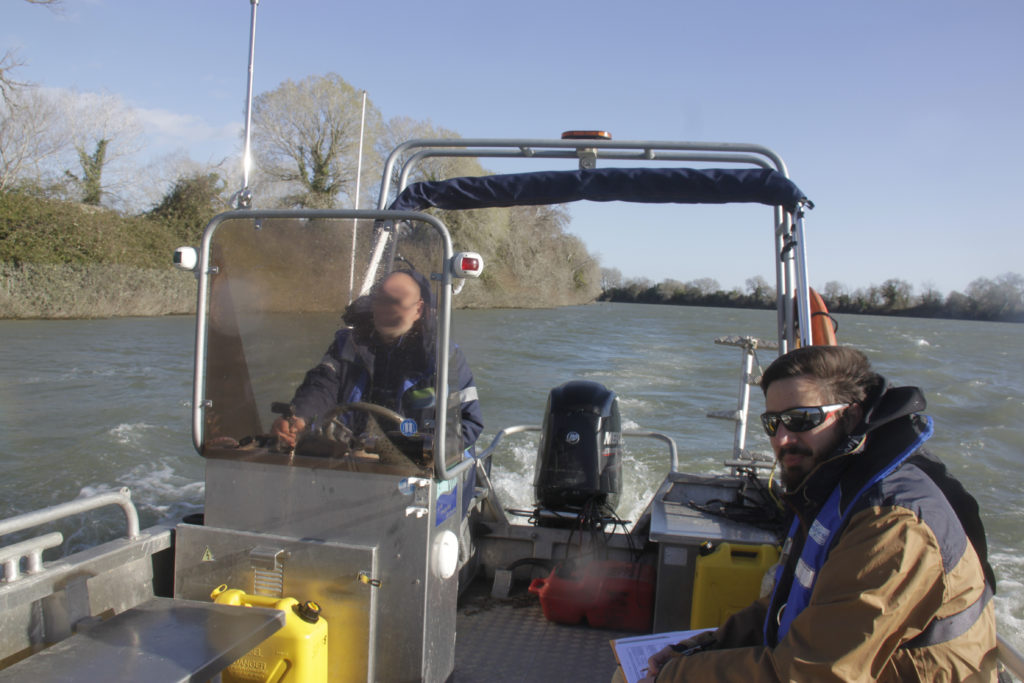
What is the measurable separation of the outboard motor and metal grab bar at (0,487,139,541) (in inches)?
79.3

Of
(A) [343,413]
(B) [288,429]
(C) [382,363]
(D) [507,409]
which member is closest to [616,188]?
(C) [382,363]

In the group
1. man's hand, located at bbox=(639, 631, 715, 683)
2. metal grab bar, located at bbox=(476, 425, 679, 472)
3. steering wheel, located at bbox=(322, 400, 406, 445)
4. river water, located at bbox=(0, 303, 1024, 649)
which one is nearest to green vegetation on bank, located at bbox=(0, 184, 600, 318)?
river water, located at bbox=(0, 303, 1024, 649)

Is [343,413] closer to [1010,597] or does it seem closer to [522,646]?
[522,646]

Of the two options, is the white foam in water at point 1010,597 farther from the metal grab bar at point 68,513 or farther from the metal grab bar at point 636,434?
the metal grab bar at point 68,513

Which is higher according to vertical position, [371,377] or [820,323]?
[820,323]

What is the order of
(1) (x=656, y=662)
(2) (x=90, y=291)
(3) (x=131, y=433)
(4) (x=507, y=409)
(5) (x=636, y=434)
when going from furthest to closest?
(2) (x=90, y=291) < (4) (x=507, y=409) < (3) (x=131, y=433) < (5) (x=636, y=434) < (1) (x=656, y=662)

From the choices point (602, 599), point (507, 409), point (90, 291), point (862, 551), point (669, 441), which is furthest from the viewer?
point (90, 291)

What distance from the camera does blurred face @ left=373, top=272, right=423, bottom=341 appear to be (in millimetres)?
2314

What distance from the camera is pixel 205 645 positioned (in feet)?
6.22

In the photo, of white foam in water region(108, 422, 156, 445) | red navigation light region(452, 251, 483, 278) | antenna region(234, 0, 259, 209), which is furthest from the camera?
white foam in water region(108, 422, 156, 445)

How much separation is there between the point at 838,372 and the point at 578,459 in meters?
2.26

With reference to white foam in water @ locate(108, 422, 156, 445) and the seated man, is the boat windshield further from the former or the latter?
white foam in water @ locate(108, 422, 156, 445)

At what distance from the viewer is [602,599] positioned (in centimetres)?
347

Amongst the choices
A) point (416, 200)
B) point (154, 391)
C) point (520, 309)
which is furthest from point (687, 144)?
point (520, 309)
